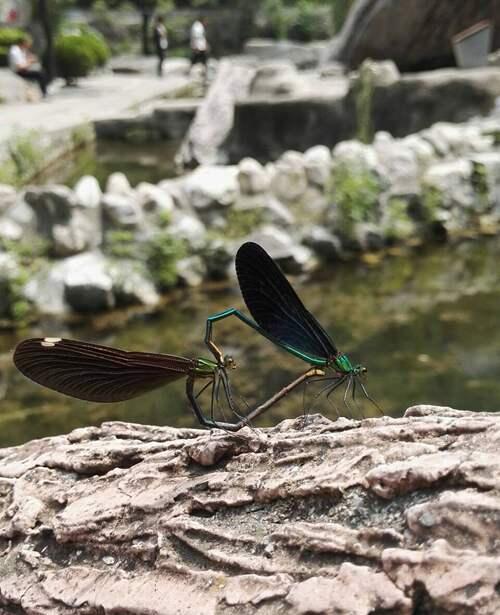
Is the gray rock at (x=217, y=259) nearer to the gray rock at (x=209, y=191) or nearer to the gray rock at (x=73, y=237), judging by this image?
the gray rock at (x=209, y=191)

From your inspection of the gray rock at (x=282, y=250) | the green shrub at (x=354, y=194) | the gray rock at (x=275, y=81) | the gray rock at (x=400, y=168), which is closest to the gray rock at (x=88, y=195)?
the gray rock at (x=282, y=250)

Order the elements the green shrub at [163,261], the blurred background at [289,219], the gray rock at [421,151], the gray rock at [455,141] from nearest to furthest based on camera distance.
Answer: the blurred background at [289,219] < the green shrub at [163,261] < the gray rock at [421,151] < the gray rock at [455,141]

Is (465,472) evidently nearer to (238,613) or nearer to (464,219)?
(238,613)

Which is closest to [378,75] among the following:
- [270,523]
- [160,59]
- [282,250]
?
[282,250]

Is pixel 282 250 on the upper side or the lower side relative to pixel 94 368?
lower

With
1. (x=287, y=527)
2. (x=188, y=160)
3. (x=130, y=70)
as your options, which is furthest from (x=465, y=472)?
(x=130, y=70)

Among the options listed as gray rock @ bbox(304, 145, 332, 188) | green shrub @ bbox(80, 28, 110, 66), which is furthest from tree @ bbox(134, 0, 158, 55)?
gray rock @ bbox(304, 145, 332, 188)

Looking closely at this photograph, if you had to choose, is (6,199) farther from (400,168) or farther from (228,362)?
(228,362)
